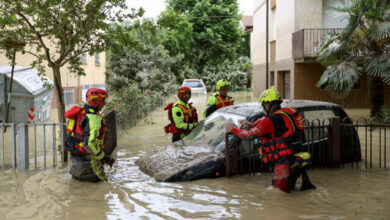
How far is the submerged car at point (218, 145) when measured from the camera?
19.6 ft

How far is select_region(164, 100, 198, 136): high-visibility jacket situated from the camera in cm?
714

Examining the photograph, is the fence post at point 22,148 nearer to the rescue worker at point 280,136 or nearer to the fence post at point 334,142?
the rescue worker at point 280,136

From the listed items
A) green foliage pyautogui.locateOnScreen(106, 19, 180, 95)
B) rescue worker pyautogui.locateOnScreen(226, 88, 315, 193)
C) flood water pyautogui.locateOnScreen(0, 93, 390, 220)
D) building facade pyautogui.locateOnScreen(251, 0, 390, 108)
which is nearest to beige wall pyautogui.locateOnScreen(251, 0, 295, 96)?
building facade pyautogui.locateOnScreen(251, 0, 390, 108)

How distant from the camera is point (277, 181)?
5426mm

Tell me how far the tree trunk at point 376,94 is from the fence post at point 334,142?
7565 mm

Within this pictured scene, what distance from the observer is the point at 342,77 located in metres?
12.5

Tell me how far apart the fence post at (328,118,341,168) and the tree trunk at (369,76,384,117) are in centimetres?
756

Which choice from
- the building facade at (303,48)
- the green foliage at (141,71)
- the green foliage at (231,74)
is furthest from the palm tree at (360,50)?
the green foliage at (231,74)

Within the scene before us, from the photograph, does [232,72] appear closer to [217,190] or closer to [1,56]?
[1,56]

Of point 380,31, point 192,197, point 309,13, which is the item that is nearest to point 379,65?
point 380,31

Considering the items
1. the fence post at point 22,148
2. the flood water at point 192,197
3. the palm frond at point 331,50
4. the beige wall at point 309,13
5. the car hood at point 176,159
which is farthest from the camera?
the beige wall at point 309,13

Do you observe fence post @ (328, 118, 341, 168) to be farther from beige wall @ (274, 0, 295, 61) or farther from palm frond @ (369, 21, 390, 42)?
beige wall @ (274, 0, 295, 61)

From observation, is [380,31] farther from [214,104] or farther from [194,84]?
[194,84]

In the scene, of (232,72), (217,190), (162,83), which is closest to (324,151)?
(217,190)
